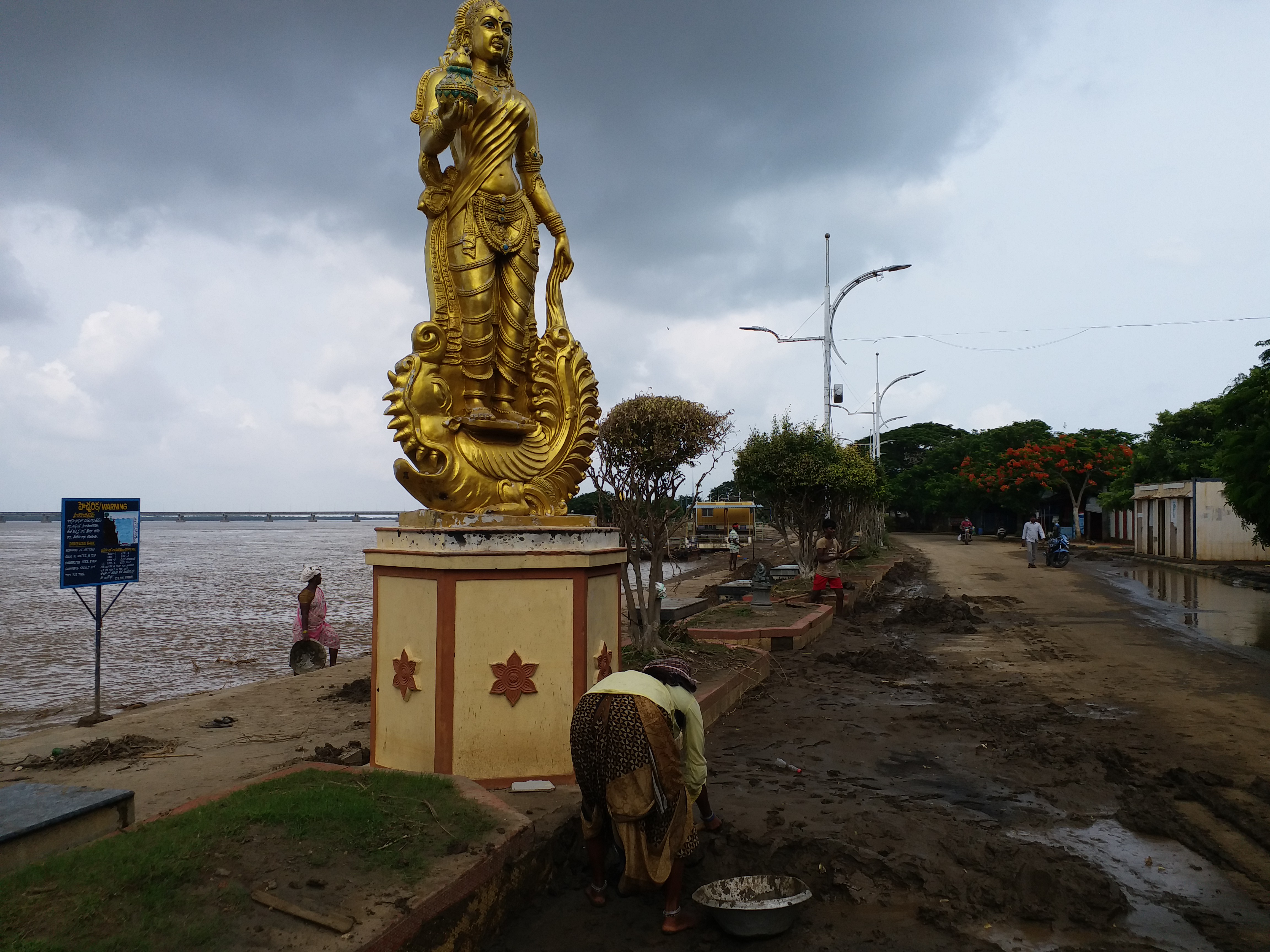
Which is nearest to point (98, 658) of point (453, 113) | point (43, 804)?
point (43, 804)

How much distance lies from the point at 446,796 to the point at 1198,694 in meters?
8.04

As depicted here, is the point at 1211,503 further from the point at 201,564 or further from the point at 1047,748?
the point at 201,564

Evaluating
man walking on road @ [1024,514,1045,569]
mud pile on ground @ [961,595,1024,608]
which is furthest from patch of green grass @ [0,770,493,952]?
man walking on road @ [1024,514,1045,569]

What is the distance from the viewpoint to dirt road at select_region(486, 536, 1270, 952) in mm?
3781

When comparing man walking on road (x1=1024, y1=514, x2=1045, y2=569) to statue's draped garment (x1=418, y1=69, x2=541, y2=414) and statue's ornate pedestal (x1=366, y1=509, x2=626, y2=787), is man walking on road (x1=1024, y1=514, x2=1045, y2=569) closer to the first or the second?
statue's draped garment (x1=418, y1=69, x2=541, y2=414)

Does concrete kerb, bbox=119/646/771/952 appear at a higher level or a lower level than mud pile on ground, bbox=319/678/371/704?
higher

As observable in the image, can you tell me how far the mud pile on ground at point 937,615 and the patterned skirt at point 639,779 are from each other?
35.4ft

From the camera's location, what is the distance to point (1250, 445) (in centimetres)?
1459

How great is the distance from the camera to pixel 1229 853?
4590 millimetres

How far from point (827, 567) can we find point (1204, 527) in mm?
18980

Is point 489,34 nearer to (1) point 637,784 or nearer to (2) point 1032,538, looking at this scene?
(1) point 637,784

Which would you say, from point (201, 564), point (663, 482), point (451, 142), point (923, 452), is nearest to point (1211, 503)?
point (663, 482)

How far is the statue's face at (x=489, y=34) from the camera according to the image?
584cm

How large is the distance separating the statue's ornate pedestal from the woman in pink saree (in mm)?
5493
